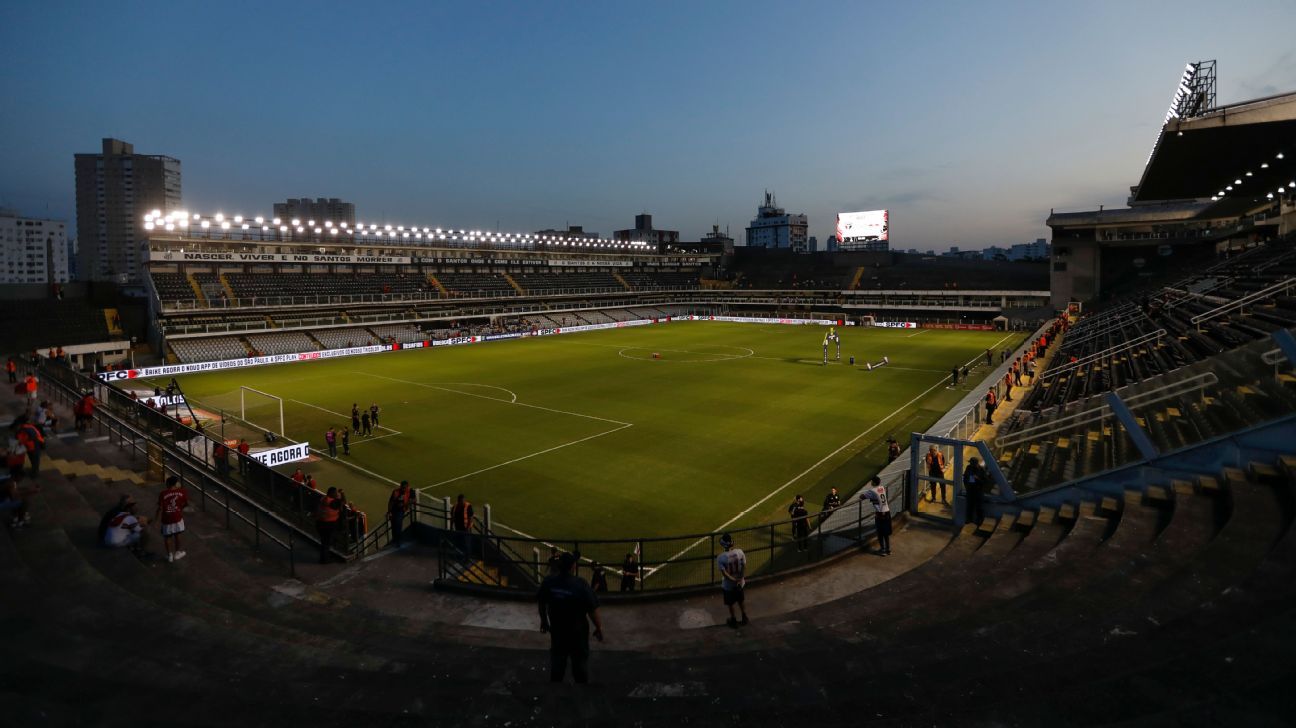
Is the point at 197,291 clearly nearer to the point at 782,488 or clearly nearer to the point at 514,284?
the point at 514,284

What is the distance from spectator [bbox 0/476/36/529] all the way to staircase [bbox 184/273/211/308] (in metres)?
54.9

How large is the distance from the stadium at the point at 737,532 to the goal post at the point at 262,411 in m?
0.83

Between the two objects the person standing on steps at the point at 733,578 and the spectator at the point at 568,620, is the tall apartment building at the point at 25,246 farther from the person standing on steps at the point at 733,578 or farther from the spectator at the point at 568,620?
the spectator at the point at 568,620

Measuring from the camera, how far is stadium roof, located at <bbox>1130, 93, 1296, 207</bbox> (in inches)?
666

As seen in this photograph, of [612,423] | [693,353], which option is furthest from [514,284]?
[612,423]

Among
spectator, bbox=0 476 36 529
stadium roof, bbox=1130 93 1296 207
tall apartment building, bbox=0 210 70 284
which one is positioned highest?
tall apartment building, bbox=0 210 70 284

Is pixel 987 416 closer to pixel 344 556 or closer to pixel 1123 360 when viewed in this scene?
pixel 1123 360

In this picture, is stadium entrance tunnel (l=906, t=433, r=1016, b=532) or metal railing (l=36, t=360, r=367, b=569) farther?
metal railing (l=36, t=360, r=367, b=569)

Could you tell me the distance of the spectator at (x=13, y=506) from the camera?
9898 millimetres

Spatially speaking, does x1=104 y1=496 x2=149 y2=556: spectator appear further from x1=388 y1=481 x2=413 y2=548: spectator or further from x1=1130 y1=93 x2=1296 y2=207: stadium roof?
x1=1130 y1=93 x2=1296 y2=207: stadium roof

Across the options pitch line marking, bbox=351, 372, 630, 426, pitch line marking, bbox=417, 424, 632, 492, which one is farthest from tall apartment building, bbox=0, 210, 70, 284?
pitch line marking, bbox=417, 424, 632, 492

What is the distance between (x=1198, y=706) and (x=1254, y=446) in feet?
24.3

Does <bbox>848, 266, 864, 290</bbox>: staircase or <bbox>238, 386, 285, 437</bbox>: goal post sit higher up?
<bbox>848, 266, 864, 290</bbox>: staircase

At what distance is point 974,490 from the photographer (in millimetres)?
12562
